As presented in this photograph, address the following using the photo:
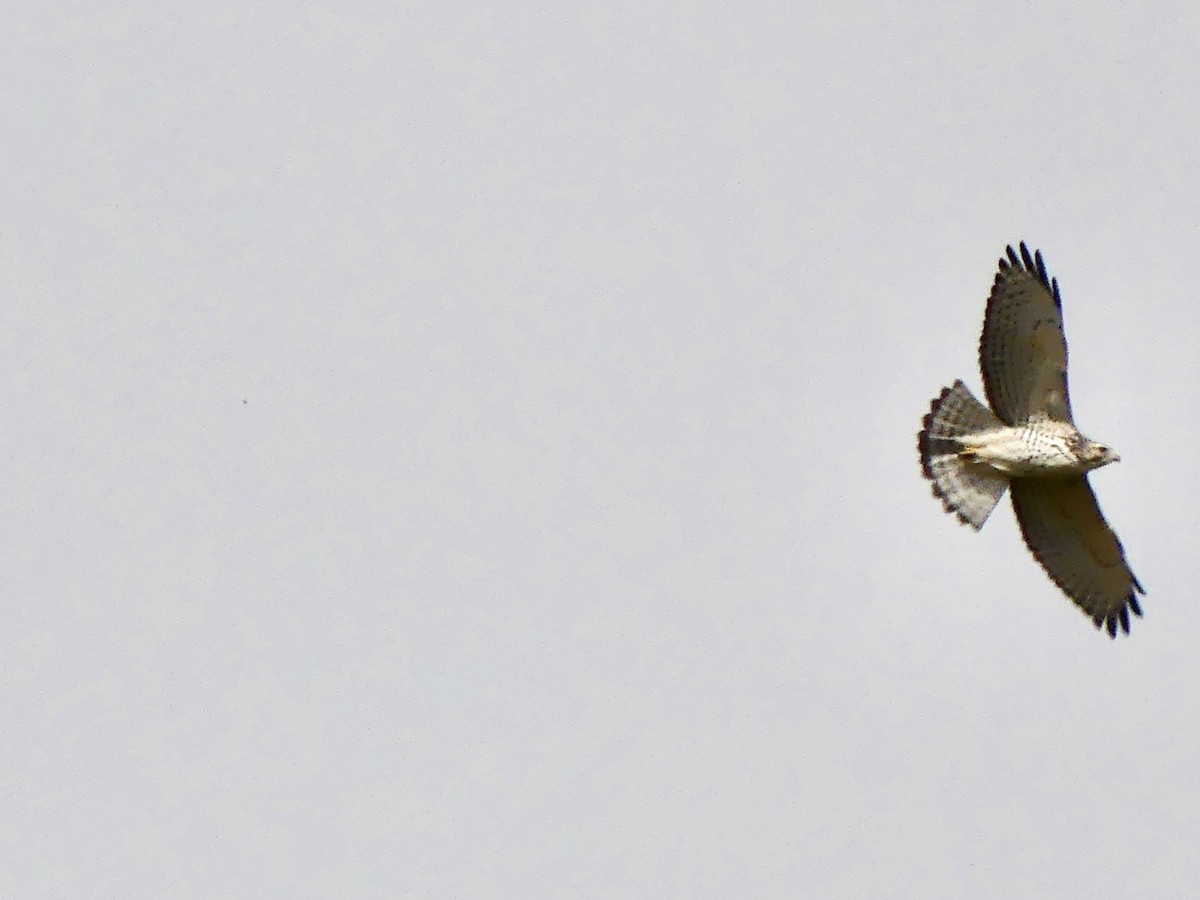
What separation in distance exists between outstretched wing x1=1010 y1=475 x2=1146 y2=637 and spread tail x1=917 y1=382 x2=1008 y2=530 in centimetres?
21

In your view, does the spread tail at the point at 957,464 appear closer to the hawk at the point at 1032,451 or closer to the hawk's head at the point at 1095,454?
the hawk at the point at 1032,451

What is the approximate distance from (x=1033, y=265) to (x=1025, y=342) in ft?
1.60

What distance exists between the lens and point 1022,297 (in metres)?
14.9

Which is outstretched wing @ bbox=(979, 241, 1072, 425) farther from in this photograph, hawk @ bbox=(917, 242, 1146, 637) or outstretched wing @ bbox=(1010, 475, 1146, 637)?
outstretched wing @ bbox=(1010, 475, 1146, 637)

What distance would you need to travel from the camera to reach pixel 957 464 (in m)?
15.8

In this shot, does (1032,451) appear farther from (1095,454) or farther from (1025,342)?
(1025,342)

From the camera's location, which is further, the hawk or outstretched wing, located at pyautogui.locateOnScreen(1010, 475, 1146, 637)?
outstretched wing, located at pyautogui.locateOnScreen(1010, 475, 1146, 637)

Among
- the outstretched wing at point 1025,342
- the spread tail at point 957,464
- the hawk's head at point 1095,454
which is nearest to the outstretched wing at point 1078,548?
the spread tail at point 957,464

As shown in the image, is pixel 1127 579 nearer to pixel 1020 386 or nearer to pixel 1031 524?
pixel 1031 524

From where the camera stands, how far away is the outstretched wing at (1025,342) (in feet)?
48.9

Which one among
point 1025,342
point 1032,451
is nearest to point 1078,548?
point 1032,451

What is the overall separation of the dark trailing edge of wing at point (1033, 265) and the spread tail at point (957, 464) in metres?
0.99

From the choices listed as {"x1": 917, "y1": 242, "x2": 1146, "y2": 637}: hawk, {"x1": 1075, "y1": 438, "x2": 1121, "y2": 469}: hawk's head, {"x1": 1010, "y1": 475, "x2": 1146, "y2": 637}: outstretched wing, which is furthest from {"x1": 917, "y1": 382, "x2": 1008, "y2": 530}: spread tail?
{"x1": 1075, "y1": 438, "x2": 1121, "y2": 469}: hawk's head

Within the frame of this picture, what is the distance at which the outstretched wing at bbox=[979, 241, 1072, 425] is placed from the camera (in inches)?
587
